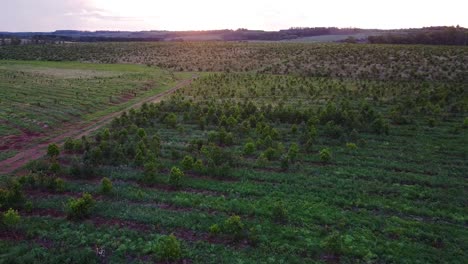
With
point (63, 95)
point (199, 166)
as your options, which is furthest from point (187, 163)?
point (63, 95)

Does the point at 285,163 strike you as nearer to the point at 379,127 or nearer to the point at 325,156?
the point at 325,156

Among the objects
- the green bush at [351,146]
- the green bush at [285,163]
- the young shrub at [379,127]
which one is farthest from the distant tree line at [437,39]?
the green bush at [285,163]

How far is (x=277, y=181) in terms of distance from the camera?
630 inches

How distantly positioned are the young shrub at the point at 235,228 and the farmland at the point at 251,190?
3cm

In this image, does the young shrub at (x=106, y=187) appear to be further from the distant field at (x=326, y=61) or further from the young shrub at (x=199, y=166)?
the distant field at (x=326, y=61)

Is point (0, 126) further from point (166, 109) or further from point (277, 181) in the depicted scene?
point (277, 181)

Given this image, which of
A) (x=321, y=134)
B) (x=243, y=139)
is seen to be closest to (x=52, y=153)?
(x=243, y=139)

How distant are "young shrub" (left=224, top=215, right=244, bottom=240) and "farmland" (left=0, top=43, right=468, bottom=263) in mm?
31

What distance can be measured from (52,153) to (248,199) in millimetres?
10475

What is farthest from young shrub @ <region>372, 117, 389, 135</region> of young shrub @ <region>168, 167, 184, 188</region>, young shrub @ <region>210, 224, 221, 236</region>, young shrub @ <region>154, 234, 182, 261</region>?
young shrub @ <region>154, 234, 182, 261</region>

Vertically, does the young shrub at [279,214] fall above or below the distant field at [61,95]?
below

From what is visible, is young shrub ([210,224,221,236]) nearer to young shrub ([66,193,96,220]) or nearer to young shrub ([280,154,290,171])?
young shrub ([66,193,96,220])

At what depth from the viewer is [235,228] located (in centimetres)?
1159

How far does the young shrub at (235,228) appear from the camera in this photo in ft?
37.8
